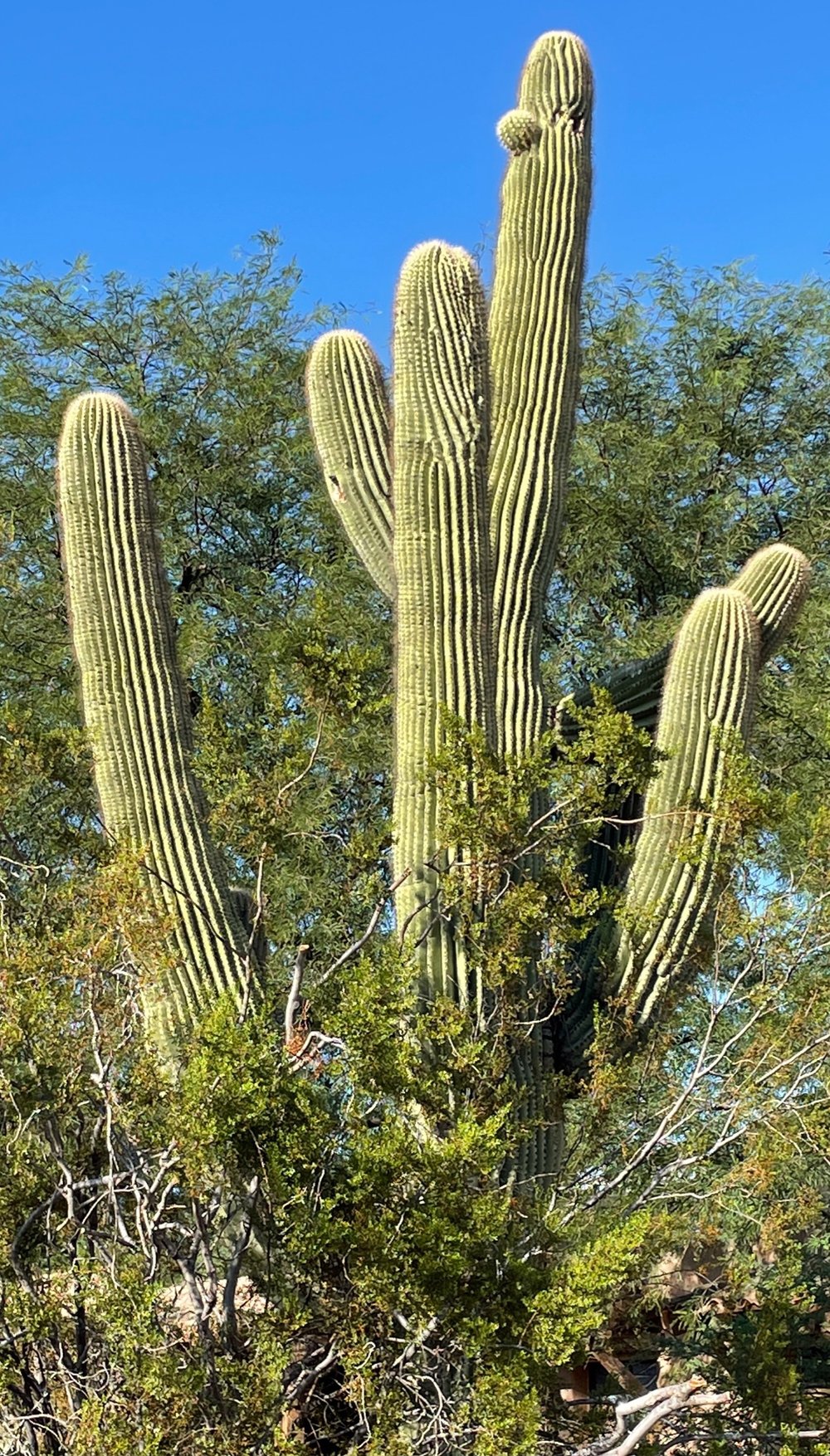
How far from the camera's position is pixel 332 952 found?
26.8ft

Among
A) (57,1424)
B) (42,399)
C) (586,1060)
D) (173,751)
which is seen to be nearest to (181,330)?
(42,399)

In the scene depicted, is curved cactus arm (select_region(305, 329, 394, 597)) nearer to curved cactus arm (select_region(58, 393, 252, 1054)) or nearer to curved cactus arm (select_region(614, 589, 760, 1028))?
curved cactus arm (select_region(58, 393, 252, 1054))

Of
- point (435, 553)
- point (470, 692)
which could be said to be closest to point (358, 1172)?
point (470, 692)

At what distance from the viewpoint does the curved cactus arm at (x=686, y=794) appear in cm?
504

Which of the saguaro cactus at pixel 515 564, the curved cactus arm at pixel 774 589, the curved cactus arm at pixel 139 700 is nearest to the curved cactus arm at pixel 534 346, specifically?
the saguaro cactus at pixel 515 564

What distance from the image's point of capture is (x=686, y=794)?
5.15 metres

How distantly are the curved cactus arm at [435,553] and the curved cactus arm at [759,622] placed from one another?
0.56 m

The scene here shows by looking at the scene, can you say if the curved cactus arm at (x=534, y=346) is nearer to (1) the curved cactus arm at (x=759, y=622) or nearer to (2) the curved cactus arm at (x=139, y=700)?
(1) the curved cactus arm at (x=759, y=622)

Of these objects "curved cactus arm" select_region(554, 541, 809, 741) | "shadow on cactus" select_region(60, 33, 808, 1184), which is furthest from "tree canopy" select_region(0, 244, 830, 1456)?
"curved cactus arm" select_region(554, 541, 809, 741)

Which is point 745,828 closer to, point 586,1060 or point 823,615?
point 586,1060

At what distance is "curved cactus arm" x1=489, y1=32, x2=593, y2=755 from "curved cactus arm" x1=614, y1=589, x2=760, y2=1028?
0.45m

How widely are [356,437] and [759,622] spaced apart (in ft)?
5.21

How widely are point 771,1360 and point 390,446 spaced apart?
129 inches

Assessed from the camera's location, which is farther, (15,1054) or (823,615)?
(823,615)
